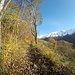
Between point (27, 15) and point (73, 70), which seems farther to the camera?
point (27, 15)

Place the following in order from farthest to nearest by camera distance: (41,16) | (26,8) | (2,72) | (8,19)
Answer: (41,16)
(26,8)
(8,19)
(2,72)

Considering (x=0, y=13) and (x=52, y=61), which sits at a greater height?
(x=0, y=13)

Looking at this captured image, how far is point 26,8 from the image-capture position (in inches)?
334

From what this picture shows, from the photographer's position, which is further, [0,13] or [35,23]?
[35,23]

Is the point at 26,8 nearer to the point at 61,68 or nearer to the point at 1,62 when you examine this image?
the point at 1,62

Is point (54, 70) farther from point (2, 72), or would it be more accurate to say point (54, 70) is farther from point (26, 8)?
point (26, 8)

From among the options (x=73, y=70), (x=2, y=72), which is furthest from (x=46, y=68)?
(x=2, y=72)

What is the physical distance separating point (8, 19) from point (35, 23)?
15.7 feet

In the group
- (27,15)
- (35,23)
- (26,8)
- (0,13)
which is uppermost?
(26,8)

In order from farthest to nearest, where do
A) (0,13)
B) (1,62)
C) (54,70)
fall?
(0,13), (54,70), (1,62)

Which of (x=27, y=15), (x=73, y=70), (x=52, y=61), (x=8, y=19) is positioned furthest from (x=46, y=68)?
(x=27, y=15)

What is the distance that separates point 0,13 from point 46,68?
12.6 ft

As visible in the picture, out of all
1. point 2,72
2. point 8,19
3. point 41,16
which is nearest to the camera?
point 2,72

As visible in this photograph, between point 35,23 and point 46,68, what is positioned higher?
point 35,23
